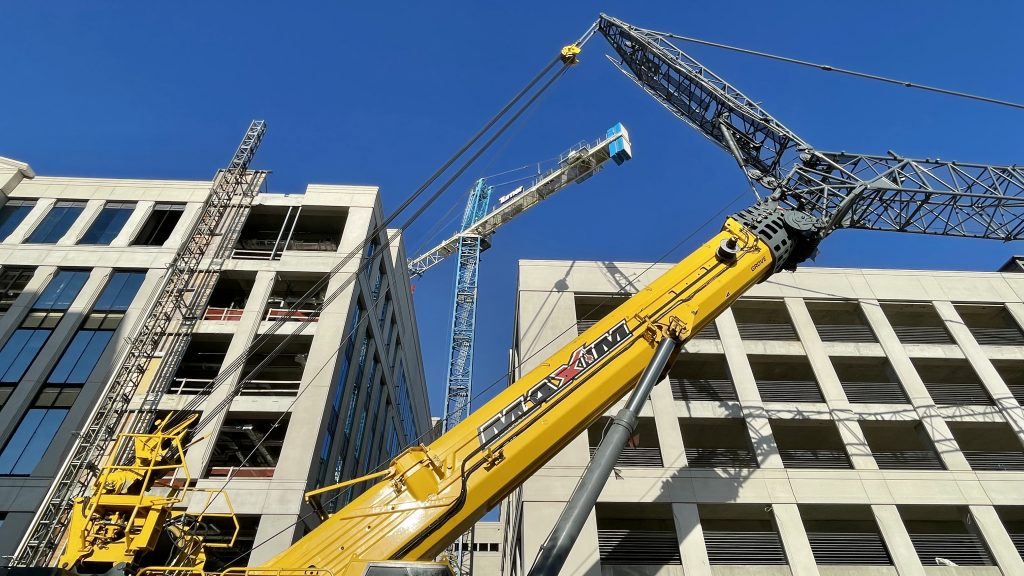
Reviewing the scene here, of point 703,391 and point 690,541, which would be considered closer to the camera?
point 690,541

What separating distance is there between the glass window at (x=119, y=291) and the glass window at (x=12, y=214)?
7.06 meters

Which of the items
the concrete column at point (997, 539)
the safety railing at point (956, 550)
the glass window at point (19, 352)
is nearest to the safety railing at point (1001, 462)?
the concrete column at point (997, 539)

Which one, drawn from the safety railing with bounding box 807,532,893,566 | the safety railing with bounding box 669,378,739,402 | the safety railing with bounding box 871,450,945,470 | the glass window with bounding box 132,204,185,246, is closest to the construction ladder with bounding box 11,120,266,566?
the glass window with bounding box 132,204,185,246

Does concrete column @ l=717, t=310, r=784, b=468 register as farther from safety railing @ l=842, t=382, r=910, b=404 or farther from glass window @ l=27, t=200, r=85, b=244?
glass window @ l=27, t=200, r=85, b=244

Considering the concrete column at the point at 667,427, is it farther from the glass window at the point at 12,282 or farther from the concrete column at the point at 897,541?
the glass window at the point at 12,282

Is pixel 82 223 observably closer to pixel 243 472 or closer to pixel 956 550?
pixel 243 472

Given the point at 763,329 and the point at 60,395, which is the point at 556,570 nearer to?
the point at 763,329

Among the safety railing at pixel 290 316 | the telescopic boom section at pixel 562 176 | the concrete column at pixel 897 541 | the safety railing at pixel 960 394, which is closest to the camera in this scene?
the concrete column at pixel 897 541

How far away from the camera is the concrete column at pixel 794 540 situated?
67.9 feet

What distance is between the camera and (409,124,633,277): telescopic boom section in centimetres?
4456

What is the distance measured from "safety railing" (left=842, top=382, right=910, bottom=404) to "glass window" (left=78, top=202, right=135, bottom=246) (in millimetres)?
37809

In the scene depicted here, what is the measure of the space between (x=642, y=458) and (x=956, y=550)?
484 inches

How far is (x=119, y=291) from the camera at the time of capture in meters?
28.2

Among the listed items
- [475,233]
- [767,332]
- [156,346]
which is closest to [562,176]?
[475,233]
